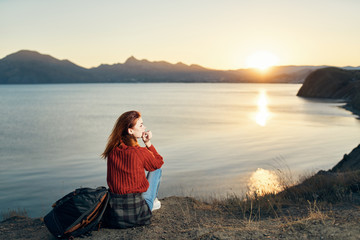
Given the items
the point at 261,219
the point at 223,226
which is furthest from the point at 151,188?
the point at 261,219

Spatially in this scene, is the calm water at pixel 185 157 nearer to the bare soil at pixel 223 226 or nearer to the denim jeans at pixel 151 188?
the bare soil at pixel 223 226

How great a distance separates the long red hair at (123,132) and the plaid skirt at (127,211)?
0.75 meters

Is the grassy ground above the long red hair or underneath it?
underneath

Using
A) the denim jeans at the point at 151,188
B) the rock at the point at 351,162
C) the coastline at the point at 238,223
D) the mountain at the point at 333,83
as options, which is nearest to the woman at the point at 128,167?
the denim jeans at the point at 151,188

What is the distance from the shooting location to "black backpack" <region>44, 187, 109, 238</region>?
494 cm

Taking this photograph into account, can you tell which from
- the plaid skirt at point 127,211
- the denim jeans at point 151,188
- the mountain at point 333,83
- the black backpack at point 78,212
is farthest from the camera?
the mountain at point 333,83

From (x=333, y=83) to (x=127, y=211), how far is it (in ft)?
219

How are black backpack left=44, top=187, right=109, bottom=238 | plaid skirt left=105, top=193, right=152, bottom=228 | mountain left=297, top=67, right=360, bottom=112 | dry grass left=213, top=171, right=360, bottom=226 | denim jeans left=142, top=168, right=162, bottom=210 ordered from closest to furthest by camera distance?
black backpack left=44, top=187, right=109, bottom=238 < plaid skirt left=105, top=193, right=152, bottom=228 < denim jeans left=142, top=168, right=162, bottom=210 < dry grass left=213, top=171, right=360, bottom=226 < mountain left=297, top=67, right=360, bottom=112

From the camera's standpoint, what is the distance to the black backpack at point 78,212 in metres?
4.94

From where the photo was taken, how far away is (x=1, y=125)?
123ft

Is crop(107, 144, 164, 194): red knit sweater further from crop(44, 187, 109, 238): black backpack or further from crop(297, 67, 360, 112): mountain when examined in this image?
crop(297, 67, 360, 112): mountain

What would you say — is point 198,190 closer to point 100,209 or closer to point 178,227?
point 178,227

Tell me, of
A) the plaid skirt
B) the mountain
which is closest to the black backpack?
the plaid skirt

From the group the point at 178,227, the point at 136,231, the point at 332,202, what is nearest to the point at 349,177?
the point at 332,202
